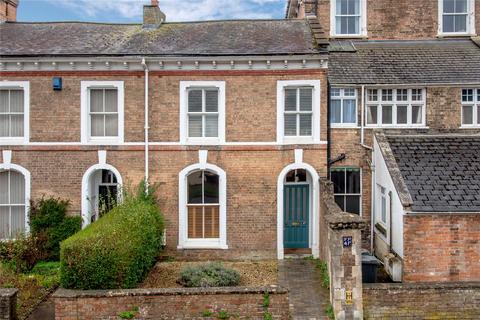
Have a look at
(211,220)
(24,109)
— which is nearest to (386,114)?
(211,220)

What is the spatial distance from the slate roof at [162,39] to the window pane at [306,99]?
1.31 metres

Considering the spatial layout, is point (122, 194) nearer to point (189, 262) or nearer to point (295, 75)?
point (189, 262)

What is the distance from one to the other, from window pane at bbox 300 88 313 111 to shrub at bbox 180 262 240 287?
20.0ft

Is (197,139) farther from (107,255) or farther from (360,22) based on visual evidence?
(360,22)

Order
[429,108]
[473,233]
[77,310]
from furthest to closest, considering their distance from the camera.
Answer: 1. [429,108]
2. [473,233]
3. [77,310]

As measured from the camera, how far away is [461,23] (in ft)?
65.0

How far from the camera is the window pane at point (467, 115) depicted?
53.9ft

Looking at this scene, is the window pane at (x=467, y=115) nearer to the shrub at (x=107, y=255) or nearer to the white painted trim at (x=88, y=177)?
the shrub at (x=107, y=255)

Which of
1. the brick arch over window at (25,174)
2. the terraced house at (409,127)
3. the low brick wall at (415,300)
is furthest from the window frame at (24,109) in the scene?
the low brick wall at (415,300)

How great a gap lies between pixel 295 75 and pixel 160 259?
7748 mm

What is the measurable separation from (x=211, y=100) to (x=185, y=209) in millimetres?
3900

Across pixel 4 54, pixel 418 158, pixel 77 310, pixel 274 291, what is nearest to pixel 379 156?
pixel 418 158

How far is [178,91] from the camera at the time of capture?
48.2 ft

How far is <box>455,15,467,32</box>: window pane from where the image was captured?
19.8 m
